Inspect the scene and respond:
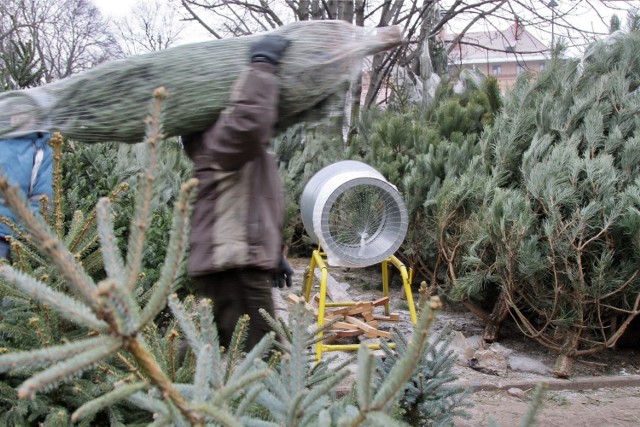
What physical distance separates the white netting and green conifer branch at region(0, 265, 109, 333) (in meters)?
1.63

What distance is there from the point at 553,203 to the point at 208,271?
9.81ft

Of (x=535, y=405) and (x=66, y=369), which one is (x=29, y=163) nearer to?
(x=66, y=369)

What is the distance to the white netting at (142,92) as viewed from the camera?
2443 millimetres

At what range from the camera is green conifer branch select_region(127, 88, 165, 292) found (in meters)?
0.99

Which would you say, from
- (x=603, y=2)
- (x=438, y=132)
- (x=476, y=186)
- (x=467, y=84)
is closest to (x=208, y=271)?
(x=476, y=186)

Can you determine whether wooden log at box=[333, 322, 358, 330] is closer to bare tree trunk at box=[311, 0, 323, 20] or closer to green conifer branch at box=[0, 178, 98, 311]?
green conifer branch at box=[0, 178, 98, 311]

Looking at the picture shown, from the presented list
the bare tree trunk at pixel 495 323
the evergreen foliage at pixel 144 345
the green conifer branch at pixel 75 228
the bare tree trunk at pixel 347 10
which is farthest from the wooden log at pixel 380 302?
the bare tree trunk at pixel 347 10

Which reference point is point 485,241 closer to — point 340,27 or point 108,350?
point 340,27

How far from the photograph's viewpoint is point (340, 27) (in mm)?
2705

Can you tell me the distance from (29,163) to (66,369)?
9.13ft

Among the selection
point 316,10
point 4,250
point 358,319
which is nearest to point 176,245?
point 4,250

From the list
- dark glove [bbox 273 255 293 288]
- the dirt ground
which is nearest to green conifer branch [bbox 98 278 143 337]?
dark glove [bbox 273 255 293 288]

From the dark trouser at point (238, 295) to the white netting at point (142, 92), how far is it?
625 millimetres

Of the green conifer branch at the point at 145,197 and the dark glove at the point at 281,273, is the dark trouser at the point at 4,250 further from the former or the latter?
the green conifer branch at the point at 145,197
